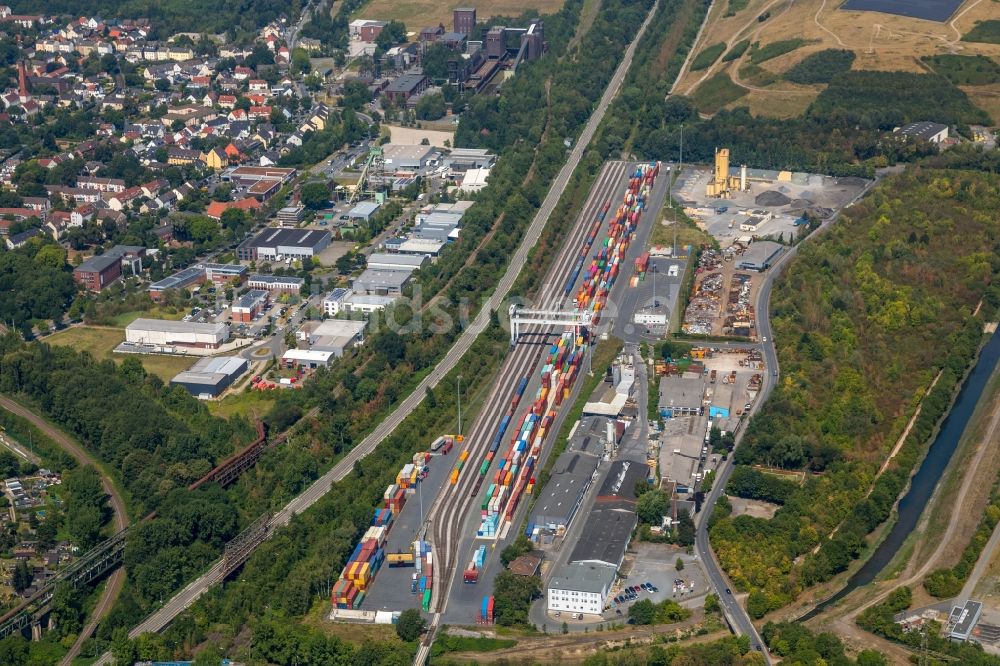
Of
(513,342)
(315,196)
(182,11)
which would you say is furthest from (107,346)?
(182,11)

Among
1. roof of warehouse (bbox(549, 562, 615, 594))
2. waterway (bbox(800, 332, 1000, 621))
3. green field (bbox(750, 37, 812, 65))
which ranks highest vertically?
green field (bbox(750, 37, 812, 65))

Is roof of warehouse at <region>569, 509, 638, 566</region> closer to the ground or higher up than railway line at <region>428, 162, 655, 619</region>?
higher up

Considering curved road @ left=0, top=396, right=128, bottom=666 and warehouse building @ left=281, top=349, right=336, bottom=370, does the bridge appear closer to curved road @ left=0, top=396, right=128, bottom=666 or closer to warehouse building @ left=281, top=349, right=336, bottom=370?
curved road @ left=0, top=396, right=128, bottom=666

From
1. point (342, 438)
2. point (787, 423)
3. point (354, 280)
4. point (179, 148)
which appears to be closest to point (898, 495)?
point (787, 423)

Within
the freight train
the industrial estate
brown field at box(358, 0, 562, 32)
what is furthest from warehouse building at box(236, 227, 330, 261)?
brown field at box(358, 0, 562, 32)

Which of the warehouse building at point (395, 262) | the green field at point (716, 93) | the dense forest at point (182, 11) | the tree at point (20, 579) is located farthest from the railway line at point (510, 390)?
the dense forest at point (182, 11)

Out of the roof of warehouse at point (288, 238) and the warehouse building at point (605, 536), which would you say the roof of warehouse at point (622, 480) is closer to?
the warehouse building at point (605, 536)
